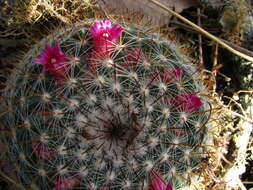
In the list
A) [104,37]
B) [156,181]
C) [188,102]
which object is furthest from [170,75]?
[156,181]

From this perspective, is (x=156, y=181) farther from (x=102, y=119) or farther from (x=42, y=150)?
(x=42, y=150)

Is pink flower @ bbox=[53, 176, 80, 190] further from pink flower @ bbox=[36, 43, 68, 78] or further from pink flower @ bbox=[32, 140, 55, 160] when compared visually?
pink flower @ bbox=[36, 43, 68, 78]

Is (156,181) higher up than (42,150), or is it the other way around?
(42,150)

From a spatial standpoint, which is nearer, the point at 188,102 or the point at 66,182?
the point at 66,182

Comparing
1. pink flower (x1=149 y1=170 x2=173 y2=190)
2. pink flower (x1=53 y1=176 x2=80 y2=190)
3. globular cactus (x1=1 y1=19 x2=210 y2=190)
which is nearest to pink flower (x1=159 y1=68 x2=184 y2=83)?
globular cactus (x1=1 y1=19 x2=210 y2=190)

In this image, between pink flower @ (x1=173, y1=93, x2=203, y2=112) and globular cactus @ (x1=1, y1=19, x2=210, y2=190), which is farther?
pink flower @ (x1=173, y1=93, x2=203, y2=112)

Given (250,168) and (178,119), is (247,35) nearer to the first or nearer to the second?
(250,168)

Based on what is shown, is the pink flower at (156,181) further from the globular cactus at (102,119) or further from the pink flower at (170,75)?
the pink flower at (170,75)
